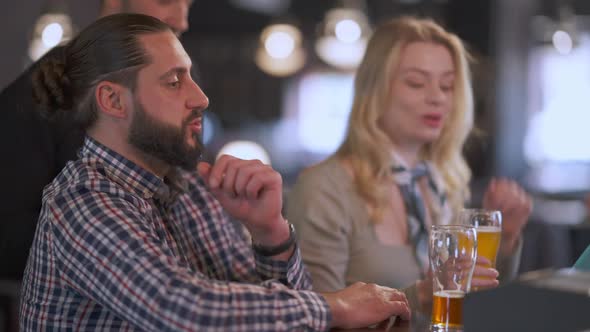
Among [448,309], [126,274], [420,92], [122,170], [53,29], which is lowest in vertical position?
[448,309]

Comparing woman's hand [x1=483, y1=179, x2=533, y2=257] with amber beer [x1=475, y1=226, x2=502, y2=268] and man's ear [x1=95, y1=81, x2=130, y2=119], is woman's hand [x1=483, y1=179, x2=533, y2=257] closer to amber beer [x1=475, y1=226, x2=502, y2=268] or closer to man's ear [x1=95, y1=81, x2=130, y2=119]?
amber beer [x1=475, y1=226, x2=502, y2=268]

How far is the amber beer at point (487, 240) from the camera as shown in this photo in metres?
1.85

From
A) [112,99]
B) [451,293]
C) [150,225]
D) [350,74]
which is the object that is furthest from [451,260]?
[350,74]

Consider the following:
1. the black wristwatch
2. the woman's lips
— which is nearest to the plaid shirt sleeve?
the black wristwatch

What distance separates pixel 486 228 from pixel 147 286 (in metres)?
0.84

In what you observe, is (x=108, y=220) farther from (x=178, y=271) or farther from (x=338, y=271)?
(x=338, y=271)

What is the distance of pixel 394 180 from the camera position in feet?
8.32

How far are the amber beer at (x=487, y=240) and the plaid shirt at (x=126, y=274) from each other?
0.40m

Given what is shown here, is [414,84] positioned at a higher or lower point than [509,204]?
higher

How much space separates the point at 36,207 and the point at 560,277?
54.4 inches

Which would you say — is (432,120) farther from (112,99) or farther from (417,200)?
(112,99)

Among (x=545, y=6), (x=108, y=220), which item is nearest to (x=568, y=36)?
(x=545, y=6)

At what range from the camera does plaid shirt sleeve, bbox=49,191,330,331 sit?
1.30m

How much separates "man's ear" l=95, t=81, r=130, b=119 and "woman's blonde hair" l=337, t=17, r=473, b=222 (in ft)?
3.16
